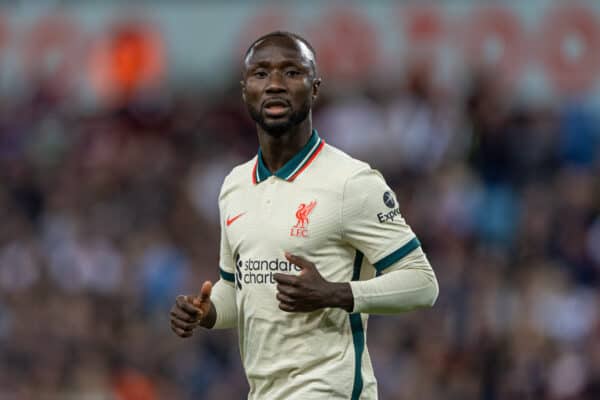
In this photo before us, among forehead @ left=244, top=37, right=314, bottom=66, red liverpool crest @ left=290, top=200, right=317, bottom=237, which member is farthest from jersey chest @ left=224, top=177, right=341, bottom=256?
forehead @ left=244, top=37, right=314, bottom=66

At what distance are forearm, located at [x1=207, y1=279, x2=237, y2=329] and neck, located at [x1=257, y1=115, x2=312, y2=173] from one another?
0.55m

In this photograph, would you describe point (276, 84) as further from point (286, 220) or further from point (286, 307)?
point (286, 307)

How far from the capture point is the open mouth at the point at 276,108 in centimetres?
488

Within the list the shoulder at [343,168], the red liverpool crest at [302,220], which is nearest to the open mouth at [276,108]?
the shoulder at [343,168]

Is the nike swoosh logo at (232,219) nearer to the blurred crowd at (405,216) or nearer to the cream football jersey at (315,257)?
the cream football jersey at (315,257)

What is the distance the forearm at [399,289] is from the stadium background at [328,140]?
15.7 ft

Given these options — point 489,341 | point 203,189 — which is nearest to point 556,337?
point 489,341

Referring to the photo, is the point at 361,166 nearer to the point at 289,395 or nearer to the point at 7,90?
the point at 289,395

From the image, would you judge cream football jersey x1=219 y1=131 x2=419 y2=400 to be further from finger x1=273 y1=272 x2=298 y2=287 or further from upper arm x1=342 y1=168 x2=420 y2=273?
finger x1=273 y1=272 x2=298 y2=287

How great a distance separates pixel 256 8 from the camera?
1435 cm

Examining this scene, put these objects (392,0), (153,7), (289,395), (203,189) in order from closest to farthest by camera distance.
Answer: (289,395) < (203,189) < (392,0) < (153,7)

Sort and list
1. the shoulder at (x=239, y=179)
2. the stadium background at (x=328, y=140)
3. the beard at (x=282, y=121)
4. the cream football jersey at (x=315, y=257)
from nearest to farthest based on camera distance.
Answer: the cream football jersey at (x=315, y=257), the beard at (x=282, y=121), the shoulder at (x=239, y=179), the stadium background at (x=328, y=140)

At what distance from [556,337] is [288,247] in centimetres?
534

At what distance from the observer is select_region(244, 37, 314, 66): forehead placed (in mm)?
4879
